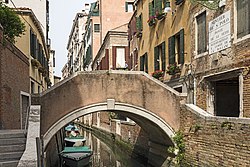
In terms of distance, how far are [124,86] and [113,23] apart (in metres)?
20.2

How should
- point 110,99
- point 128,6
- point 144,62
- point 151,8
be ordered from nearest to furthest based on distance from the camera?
point 110,99 → point 151,8 → point 144,62 → point 128,6

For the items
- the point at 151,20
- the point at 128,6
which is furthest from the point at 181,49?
the point at 128,6

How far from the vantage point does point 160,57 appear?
15266mm

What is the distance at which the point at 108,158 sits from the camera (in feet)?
60.9

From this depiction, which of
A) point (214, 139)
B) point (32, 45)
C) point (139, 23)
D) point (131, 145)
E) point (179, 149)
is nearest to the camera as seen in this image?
point (214, 139)

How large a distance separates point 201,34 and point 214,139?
3.63m

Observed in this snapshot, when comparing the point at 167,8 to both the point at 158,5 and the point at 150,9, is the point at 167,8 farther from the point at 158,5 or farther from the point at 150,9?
the point at 150,9

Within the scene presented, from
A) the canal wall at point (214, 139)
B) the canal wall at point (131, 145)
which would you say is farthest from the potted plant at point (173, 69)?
the canal wall at point (131, 145)

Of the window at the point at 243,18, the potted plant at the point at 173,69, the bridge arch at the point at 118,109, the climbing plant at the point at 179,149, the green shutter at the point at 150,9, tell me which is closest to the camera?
the window at the point at 243,18

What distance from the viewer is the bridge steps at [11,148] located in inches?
236

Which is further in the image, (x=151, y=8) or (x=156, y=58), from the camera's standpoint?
(x=151, y=8)

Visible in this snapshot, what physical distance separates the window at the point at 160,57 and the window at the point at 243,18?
530cm

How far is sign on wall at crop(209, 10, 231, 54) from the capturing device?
980 centimetres

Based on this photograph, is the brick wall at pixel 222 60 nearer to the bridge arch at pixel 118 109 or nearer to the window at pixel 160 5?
the bridge arch at pixel 118 109
